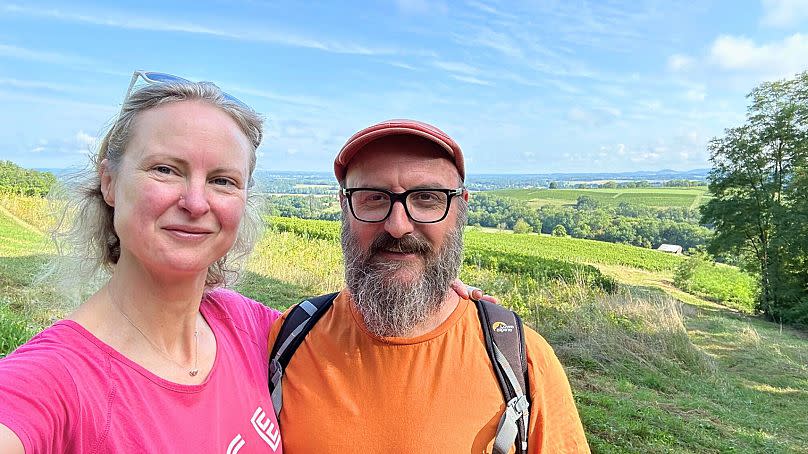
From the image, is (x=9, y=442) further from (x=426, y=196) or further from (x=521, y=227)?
(x=521, y=227)

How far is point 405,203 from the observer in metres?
1.64

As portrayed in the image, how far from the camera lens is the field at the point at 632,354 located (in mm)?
5582

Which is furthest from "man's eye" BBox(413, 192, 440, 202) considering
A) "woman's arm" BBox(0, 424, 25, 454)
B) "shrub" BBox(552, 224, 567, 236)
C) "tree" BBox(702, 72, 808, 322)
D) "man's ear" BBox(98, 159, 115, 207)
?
"shrub" BBox(552, 224, 567, 236)

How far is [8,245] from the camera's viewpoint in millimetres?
11188

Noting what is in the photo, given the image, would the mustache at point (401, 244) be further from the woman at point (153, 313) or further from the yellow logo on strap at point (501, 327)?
the woman at point (153, 313)

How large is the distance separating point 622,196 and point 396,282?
91.7 meters

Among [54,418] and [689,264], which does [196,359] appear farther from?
[689,264]

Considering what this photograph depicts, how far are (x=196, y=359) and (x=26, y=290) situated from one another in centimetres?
788

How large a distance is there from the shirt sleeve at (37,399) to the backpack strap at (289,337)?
65 centimetres

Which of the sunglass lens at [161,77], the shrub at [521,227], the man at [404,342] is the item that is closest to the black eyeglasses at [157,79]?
the sunglass lens at [161,77]

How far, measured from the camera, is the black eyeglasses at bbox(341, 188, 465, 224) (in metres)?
1.64

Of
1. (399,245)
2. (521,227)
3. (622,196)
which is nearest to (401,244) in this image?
(399,245)

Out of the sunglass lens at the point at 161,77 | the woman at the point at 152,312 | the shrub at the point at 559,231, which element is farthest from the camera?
the shrub at the point at 559,231

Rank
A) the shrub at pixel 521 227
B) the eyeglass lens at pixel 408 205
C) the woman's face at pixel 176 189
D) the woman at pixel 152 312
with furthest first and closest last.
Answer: the shrub at pixel 521 227 → the eyeglass lens at pixel 408 205 → the woman's face at pixel 176 189 → the woman at pixel 152 312
